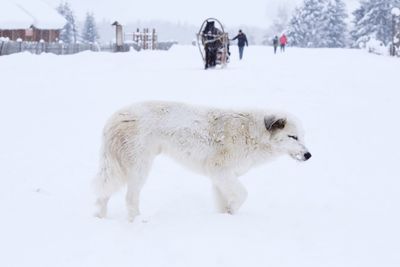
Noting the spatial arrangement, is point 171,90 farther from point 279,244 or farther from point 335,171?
point 279,244

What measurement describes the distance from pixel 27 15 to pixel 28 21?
52.2 inches

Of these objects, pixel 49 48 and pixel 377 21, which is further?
pixel 377 21

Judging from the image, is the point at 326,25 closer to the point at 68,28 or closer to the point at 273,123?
the point at 68,28

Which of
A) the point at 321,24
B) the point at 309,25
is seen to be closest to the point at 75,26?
the point at 309,25

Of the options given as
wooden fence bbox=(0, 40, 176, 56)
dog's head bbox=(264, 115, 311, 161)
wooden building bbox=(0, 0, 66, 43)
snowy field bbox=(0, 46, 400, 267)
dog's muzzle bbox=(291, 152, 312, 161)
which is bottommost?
snowy field bbox=(0, 46, 400, 267)

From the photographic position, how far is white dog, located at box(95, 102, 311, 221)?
6.70 m

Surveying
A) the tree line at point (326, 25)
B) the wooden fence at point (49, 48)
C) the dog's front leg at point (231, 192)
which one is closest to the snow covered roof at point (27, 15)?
the wooden fence at point (49, 48)

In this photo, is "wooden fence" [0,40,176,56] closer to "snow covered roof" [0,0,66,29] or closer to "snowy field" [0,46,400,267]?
"snow covered roof" [0,0,66,29]

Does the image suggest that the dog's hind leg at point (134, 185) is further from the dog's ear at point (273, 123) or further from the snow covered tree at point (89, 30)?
the snow covered tree at point (89, 30)

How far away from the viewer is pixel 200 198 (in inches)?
308

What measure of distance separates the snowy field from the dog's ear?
107 centimetres

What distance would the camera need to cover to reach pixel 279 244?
576 cm

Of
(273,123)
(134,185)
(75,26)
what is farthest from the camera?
(75,26)

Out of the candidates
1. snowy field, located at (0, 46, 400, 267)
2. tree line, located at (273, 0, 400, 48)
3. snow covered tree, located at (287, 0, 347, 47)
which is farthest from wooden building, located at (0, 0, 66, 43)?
snow covered tree, located at (287, 0, 347, 47)
